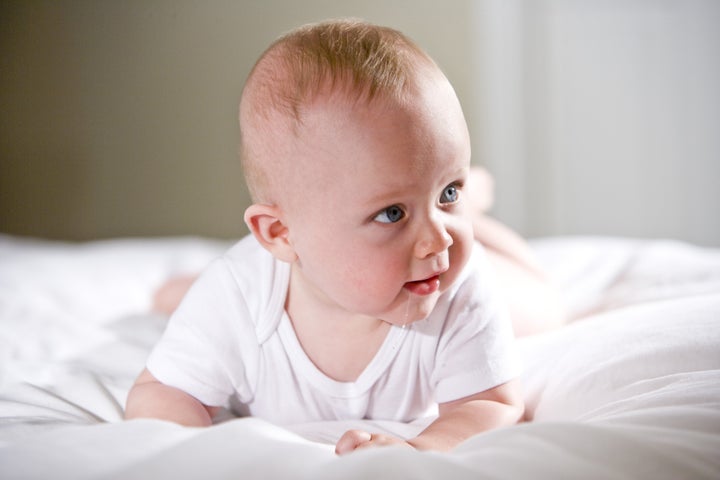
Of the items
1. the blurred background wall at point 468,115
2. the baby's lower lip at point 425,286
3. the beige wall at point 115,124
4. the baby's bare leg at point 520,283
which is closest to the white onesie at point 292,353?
the baby's lower lip at point 425,286

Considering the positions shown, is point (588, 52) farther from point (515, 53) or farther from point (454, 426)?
point (454, 426)

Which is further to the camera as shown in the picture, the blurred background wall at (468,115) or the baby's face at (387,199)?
the blurred background wall at (468,115)

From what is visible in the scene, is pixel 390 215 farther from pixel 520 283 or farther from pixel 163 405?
pixel 520 283

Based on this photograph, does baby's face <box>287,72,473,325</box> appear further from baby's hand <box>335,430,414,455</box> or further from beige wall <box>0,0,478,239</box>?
beige wall <box>0,0,478,239</box>

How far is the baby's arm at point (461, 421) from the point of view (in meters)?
0.72

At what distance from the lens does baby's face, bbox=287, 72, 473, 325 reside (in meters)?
0.76

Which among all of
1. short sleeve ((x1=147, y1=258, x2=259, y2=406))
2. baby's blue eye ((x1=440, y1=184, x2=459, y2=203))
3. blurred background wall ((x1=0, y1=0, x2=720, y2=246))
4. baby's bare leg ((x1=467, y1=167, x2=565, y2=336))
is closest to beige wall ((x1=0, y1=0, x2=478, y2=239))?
blurred background wall ((x1=0, y1=0, x2=720, y2=246))

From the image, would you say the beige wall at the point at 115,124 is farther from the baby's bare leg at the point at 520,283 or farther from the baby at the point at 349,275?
the baby at the point at 349,275

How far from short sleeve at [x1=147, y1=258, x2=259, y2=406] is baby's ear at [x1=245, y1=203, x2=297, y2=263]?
103 mm

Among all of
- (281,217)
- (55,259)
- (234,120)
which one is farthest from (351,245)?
(234,120)

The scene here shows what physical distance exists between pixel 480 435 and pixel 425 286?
0.19 meters

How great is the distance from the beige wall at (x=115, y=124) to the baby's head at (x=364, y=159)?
1.74 meters

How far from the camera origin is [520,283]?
124 centimetres

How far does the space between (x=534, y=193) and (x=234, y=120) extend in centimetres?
113
